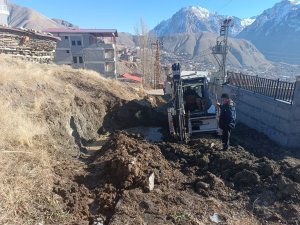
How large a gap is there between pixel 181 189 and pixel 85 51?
153ft

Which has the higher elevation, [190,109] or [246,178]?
[190,109]

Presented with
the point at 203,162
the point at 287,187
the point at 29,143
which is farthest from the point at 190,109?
the point at 29,143

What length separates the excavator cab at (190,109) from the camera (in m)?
10.9

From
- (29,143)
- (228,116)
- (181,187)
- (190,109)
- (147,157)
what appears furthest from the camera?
(190,109)

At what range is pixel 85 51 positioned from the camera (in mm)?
→ 50562

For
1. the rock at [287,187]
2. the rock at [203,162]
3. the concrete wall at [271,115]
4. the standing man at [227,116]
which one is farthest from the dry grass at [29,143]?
the concrete wall at [271,115]

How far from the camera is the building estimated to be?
165ft

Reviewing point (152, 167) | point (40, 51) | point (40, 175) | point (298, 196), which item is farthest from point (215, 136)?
point (40, 51)

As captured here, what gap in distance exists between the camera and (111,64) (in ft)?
168

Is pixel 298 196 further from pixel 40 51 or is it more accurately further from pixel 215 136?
pixel 40 51

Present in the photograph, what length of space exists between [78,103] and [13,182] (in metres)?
8.06

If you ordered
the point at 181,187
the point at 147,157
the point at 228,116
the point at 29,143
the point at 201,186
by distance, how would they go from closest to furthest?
the point at 201,186 < the point at 181,187 < the point at 29,143 < the point at 147,157 < the point at 228,116

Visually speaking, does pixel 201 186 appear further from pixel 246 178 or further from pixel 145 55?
pixel 145 55

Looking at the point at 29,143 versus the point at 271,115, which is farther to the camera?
the point at 271,115
